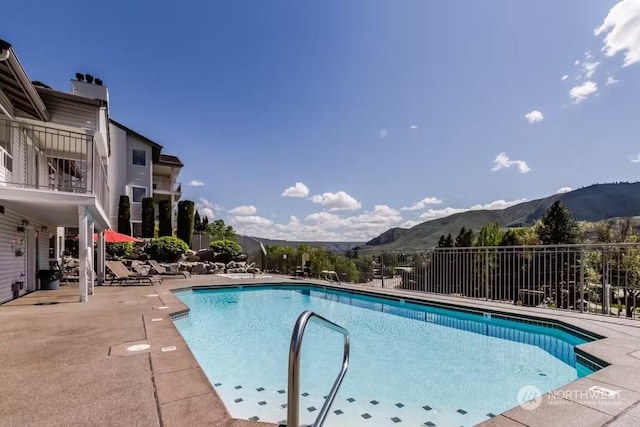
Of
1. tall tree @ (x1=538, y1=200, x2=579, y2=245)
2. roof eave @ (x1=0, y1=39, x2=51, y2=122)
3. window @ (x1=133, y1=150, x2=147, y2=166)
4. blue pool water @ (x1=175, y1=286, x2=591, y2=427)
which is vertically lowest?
blue pool water @ (x1=175, y1=286, x2=591, y2=427)

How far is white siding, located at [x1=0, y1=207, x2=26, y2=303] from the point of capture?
8.04m

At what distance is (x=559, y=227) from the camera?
18656 millimetres

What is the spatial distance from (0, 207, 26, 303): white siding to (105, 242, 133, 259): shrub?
8.87 metres

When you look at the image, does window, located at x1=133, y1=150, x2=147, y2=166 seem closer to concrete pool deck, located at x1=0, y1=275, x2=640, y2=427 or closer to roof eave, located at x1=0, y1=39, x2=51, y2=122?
roof eave, located at x1=0, y1=39, x2=51, y2=122

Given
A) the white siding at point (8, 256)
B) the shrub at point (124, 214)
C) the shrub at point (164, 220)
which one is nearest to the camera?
the white siding at point (8, 256)

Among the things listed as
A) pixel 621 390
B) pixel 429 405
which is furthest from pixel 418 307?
pixel 621 390

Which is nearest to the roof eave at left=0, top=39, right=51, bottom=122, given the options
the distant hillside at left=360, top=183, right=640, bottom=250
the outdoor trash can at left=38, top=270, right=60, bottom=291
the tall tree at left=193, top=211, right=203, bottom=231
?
the outdoor trash can at left=38, top=270, right=60, bottom=291

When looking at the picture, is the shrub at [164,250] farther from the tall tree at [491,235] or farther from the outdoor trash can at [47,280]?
the tall tree at [491,235]

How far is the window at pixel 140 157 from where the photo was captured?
24359mm

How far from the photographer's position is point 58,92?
911cm

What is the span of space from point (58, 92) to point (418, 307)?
11057mm

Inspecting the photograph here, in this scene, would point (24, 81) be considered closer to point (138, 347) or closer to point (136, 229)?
point (138, 347)

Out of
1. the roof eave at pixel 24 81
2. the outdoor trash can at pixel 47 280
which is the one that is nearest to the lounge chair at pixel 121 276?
the outdoor trash can at pixel 47 280

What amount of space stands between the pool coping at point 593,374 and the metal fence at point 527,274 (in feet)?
2.24
